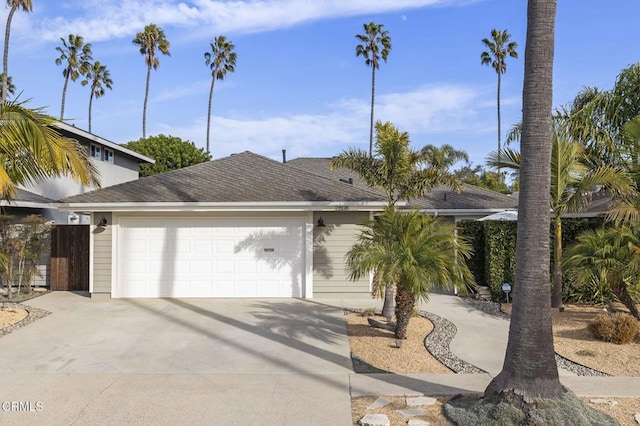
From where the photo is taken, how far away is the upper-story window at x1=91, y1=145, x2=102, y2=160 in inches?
746

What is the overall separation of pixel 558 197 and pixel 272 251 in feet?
21.9

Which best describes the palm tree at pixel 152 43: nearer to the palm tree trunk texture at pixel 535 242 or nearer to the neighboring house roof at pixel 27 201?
the neighboring house roof at pixel 27 201

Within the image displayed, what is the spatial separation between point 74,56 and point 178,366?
1569 inches

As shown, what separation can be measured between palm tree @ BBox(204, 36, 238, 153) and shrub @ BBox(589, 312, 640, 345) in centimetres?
3853

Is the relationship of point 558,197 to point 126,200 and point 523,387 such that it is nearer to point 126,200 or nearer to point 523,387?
point 523,387

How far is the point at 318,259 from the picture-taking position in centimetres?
1127

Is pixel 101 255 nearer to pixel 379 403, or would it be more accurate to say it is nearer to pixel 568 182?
pixel 379 403

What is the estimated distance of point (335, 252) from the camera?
1124 centimetres

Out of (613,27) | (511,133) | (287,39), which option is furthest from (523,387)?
(287,39)

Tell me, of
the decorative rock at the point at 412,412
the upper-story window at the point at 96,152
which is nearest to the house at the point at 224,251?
the decorative rock at the point at 412,412

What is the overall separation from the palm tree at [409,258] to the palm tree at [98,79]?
41.8 meters

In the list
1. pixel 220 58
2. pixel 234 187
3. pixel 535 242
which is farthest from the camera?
pixel 220 58

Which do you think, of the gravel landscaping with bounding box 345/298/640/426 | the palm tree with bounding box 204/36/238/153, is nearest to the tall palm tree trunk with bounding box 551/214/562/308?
the gravel landscaping with bounding box 345/298/640/426

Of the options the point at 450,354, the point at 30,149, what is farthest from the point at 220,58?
the point at 450,354
